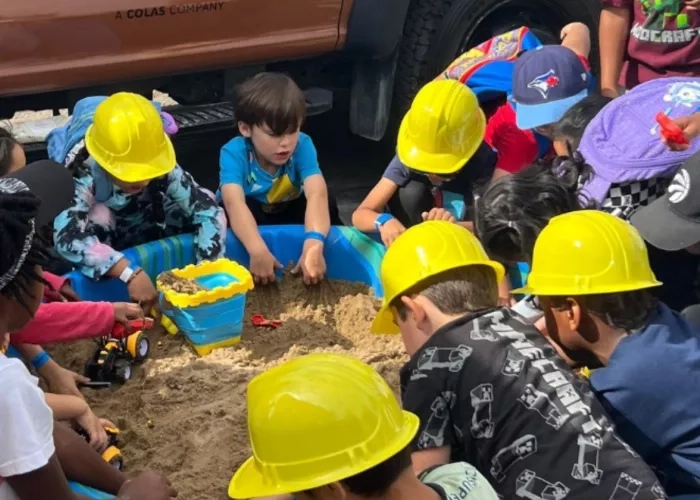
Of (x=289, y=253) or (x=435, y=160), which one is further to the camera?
(x=289, y=253)

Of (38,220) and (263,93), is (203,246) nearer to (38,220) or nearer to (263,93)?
(263,93)

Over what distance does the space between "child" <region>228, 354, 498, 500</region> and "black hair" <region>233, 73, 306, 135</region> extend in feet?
5.86

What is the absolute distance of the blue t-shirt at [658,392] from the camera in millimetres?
1879

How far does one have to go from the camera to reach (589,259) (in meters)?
2.01

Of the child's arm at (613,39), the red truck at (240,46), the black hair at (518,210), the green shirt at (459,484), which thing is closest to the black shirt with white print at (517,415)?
the green shirt at (459,484)

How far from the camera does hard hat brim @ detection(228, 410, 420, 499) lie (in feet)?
4.64

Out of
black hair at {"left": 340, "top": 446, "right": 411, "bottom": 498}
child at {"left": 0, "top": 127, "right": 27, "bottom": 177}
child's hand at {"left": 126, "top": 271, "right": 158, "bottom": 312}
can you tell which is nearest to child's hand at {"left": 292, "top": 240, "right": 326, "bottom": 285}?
child's hand at {"left": 126, "top": 271, "right": 158, "bottom": 312}

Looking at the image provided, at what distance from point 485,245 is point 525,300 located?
0.69 feet

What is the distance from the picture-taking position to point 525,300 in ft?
8.60

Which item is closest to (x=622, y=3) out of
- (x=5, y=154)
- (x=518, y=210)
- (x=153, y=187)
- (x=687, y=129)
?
(x=687, y=129)

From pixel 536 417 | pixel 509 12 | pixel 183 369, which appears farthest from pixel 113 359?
pixel 509 12

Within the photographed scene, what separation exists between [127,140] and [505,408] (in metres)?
1.60

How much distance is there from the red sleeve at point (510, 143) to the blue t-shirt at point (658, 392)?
1378mm

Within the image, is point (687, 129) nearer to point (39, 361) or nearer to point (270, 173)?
point (270, 173)
